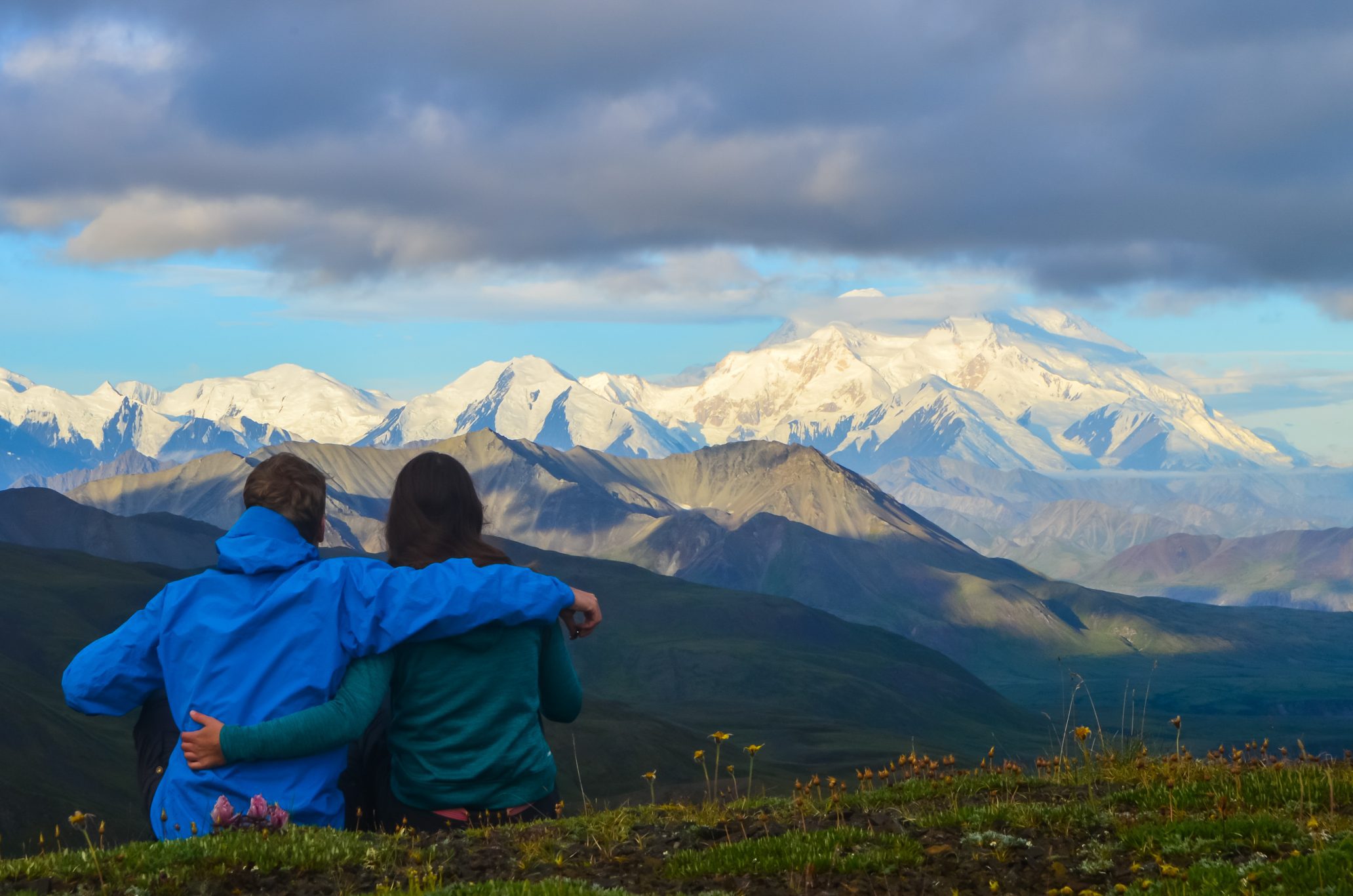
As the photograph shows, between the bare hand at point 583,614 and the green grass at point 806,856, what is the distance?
1.88 meters

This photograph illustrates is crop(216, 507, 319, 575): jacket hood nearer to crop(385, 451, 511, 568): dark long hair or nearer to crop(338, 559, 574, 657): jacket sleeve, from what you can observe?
crop(338, 559, 574, 657): jacket sleeve

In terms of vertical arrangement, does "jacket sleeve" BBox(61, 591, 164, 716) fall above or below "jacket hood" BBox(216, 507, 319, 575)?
below

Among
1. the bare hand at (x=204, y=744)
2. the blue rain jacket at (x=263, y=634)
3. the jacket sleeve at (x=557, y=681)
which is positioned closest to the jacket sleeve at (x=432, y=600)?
the blue rain jacket at (x=263, y=634)

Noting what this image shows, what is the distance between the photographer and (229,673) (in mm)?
8477

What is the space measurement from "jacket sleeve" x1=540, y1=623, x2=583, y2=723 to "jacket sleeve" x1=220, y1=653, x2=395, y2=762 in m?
1.47

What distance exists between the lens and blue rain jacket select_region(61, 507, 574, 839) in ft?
27.7

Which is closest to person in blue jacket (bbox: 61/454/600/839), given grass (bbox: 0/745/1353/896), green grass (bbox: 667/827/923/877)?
grass (bbox: 0/745/1353/896)

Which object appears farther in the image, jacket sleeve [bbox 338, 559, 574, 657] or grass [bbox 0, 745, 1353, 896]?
jacket sleeve [bbox 338, 559, 574, 657]

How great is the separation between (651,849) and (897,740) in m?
190

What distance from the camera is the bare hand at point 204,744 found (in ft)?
27.2

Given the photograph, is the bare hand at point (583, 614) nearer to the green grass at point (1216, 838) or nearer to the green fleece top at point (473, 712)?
the green fleece top at point (473, 712)

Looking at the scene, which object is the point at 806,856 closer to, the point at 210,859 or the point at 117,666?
the point at 210,859

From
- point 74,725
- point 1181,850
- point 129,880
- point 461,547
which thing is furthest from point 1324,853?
point 74,725

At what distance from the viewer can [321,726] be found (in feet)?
27.7
